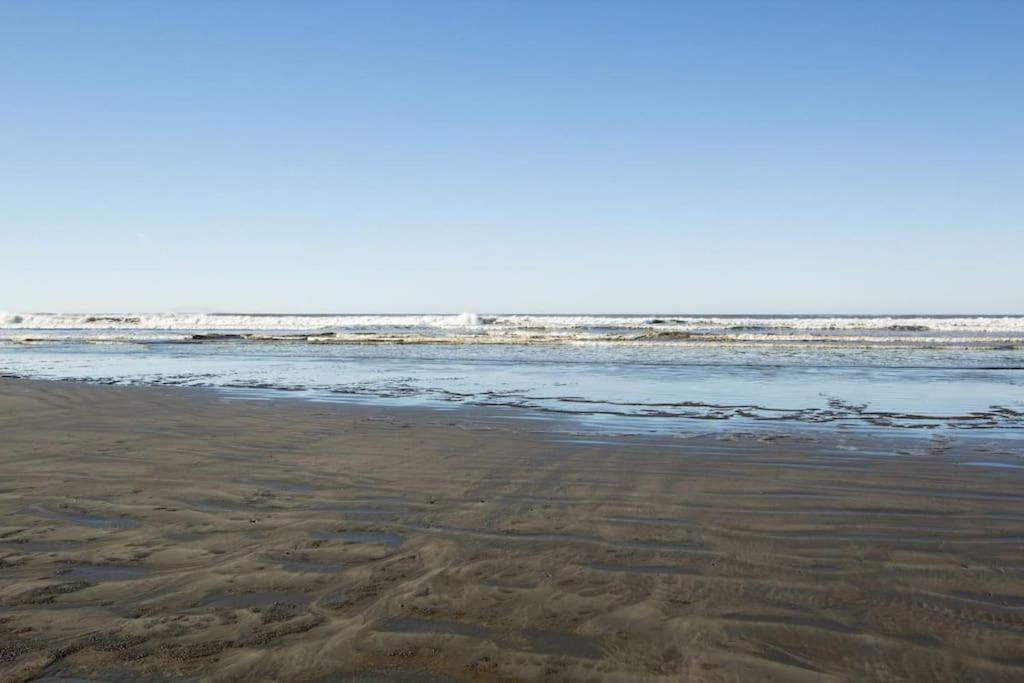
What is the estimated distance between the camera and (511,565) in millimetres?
4949

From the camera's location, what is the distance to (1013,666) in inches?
139

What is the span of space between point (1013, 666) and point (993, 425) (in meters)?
9.24

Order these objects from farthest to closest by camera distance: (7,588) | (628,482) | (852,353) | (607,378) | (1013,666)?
(852,353) → (607,378) → (628,482) → (7,588) → (1013,666)

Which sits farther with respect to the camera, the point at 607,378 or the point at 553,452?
→ the point at 607,378

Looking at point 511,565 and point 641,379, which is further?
point 641,379

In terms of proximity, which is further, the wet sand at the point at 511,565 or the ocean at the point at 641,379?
the ocean at the point at 641,379

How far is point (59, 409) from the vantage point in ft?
44.7

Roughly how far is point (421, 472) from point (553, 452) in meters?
1.89

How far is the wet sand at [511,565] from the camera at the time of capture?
3.63 metres

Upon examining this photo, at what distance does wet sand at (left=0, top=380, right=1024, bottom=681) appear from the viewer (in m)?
3.63

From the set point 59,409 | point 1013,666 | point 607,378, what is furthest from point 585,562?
point 607,378

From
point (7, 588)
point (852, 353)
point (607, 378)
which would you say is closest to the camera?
point (7, 588)

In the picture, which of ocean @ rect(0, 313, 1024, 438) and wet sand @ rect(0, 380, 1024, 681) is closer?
wet sand @ rect(0, 380, 1024, 681)

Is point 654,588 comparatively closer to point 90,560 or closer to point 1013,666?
point 1013,666
